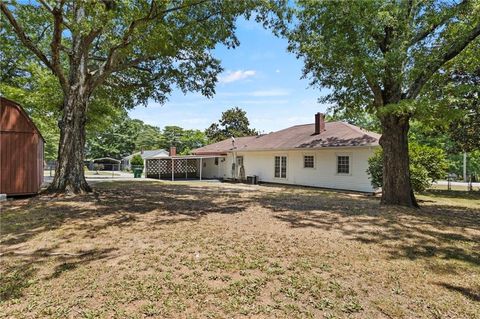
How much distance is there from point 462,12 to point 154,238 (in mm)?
10896

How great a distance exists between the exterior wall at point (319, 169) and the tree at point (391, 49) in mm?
6369

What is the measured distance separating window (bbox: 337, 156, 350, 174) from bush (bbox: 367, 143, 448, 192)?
2996 millimetres

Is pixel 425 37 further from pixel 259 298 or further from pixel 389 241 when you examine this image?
pixel 259 298

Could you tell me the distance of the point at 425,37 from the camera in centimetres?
1024

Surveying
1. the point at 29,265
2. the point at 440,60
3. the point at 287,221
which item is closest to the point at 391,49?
the point at 440,60

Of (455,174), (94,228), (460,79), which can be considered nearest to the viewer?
(94,228)

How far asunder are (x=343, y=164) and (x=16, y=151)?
1587 centimetres

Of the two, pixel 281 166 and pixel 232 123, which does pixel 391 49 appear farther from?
pixel 232 123

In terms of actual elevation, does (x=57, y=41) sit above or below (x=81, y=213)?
above

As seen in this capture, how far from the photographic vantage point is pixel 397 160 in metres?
10.5

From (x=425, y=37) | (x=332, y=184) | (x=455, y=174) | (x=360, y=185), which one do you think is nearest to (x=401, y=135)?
(x=425, y=37)

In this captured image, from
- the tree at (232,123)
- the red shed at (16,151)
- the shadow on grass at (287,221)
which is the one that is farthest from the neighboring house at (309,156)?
the tree at (232,123)

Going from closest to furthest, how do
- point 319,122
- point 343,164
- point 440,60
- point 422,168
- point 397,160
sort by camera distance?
point 440,60 → point 397,160 → point 422,168 → point 343,164 → point 319,122

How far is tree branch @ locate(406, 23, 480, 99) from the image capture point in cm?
897
